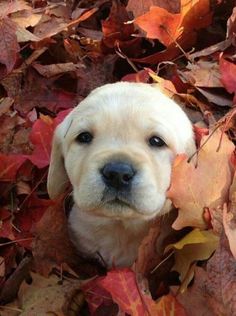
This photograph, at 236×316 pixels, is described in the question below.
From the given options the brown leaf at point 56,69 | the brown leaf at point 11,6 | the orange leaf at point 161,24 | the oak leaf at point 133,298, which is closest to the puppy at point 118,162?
the oak leaf at point 133,298

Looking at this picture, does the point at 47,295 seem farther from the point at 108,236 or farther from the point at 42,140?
the point at 42,140

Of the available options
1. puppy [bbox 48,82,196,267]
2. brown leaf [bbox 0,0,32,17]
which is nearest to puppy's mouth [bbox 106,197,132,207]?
puppy [bbox 48,82,196,267]

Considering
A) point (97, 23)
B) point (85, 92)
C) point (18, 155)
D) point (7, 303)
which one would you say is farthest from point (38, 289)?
point (97, 23)

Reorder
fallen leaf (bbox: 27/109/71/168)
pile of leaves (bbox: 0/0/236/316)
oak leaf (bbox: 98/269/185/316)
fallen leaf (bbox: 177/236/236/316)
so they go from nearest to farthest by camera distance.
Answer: fallen leaf (bbox: 177/236/236/316), oak leaf (bbox: 98/269/185/316), pile of leaves (bbox: 0/0/236/316), fallen leaf (bbox: 27/109/71/168)

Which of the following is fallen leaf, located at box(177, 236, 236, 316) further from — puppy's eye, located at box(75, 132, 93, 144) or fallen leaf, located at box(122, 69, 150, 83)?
fallen leaf, located at box(122, 69, 150, 83)

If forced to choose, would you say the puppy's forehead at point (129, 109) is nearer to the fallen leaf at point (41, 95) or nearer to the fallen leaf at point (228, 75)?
the fallen leaf at point (228, 75)

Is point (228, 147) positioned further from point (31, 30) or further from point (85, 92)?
point (31, 30)

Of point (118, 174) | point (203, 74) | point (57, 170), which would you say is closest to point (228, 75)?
point (203, 74)
